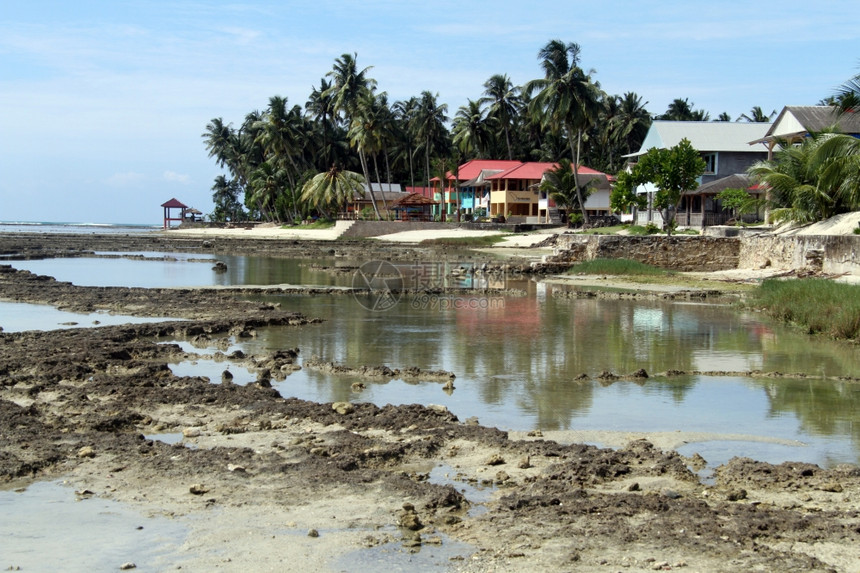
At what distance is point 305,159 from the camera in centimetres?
9100

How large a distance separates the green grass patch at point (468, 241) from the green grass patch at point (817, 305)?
35.8m

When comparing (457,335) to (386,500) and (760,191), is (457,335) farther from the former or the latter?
(760,191)

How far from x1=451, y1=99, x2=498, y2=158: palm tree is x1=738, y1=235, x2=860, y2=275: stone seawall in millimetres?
53491

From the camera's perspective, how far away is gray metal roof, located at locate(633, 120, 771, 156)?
57.9 meters

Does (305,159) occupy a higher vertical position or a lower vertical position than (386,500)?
higher

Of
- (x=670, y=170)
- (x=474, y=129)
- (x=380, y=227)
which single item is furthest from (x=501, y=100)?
(x=670, y=170)

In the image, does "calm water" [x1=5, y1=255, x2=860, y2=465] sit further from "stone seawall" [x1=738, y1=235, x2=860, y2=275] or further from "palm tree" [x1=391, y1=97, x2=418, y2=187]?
"palm tree" [x1=391, y1=97, x2=418, y2=187]

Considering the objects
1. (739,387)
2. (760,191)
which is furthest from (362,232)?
(739,387)

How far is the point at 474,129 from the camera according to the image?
85688mm

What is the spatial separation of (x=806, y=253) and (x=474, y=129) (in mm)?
59534

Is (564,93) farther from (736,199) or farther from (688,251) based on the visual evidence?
(688,251)

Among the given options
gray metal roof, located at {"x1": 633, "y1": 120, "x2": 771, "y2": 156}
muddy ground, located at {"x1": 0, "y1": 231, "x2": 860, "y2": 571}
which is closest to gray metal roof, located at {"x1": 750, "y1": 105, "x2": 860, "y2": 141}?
gray metal roof, located at {"x1": 633, "y1": 120, "x2": 771, "y2": 156}

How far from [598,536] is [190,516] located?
336 centimetres

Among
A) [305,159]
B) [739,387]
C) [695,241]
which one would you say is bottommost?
[739,387]
